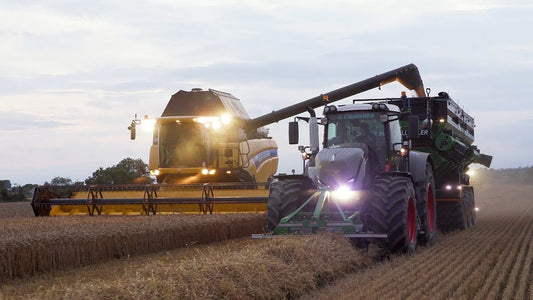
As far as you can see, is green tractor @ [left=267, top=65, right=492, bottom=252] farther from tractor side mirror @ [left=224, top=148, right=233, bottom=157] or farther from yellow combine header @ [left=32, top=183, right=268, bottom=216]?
tractor side mirror @ [left=224, top=148, right=233, bottom=157]

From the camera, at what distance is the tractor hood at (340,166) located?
10416 millimetres

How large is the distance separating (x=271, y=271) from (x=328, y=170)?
3547mm

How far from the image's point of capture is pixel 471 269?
8875 millimetres

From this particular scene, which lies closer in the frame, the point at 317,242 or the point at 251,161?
the point at 317,242

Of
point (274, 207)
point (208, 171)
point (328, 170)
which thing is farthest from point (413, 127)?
point (208, 171)

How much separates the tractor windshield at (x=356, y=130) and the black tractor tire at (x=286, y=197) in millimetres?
884

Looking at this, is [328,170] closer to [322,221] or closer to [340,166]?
[340,166]

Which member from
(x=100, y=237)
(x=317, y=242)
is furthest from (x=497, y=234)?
(x=100, y=237)

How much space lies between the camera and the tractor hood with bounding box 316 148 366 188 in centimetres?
1042

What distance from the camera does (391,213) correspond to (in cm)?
991

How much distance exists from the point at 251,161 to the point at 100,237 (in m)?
A: 9.34

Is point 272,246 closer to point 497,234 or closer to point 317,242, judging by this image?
point 317,242

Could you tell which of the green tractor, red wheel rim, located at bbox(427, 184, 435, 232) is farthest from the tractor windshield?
red wheel rim, located at bbox(427, 184, 435, 232)

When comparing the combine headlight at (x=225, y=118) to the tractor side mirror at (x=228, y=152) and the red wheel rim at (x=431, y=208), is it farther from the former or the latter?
the red wheel rim at (x=431, y=208)
